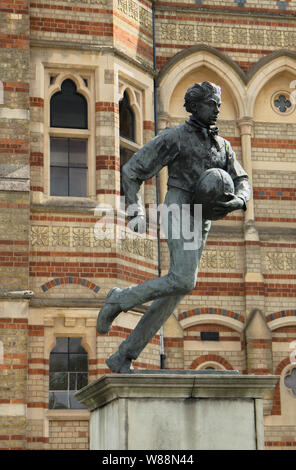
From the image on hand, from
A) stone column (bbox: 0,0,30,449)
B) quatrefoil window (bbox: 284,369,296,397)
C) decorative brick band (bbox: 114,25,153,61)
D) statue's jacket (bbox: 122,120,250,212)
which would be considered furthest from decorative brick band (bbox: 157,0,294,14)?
statue's jacket (bbox: 122,120,250,212)

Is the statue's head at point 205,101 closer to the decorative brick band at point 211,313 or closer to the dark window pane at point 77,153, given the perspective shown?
the dark window pane at point 77,153

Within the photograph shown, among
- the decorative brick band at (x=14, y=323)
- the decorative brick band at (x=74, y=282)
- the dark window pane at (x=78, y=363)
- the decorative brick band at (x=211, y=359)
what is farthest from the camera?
the decorative brick band at (x=211, y=359)

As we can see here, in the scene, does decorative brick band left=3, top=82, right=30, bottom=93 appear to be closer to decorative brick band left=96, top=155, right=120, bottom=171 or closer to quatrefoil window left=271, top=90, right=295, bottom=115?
decorative brick band left=96, top=155, right=120, bottom=171

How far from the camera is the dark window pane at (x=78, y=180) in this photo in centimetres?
1614

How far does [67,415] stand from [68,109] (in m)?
4.83

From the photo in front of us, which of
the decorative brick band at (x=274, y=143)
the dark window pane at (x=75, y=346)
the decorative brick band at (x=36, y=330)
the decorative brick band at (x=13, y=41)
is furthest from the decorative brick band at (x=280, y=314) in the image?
the decorative brick band at (x=13, y=41)

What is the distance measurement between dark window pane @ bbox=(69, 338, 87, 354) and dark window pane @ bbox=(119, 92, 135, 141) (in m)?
3.54

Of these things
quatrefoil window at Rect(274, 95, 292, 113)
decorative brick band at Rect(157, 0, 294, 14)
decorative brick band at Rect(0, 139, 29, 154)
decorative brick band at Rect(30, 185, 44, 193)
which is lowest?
decorative brick band at Rect(30, 185, 44, 193)

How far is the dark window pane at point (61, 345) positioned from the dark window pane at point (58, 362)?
8 cm

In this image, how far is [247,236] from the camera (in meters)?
17.3

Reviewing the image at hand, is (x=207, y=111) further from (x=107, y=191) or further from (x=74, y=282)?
(x=107, y=191)

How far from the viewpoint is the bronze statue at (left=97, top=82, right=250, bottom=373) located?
8180mm

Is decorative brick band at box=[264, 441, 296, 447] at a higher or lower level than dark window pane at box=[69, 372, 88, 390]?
lower

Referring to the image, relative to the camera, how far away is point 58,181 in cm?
1614
